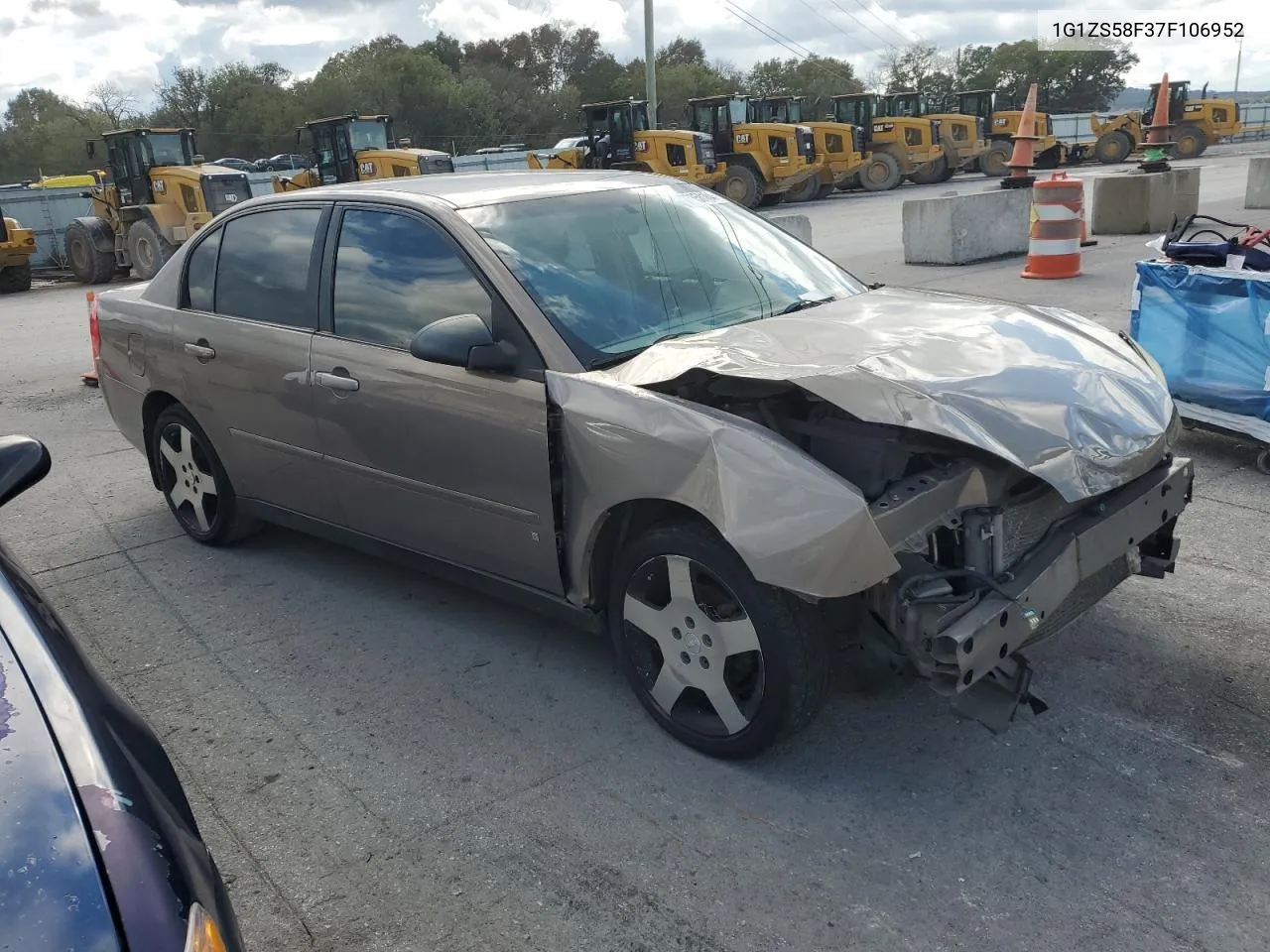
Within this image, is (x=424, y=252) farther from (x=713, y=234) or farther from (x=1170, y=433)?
(x=1170, y=433)

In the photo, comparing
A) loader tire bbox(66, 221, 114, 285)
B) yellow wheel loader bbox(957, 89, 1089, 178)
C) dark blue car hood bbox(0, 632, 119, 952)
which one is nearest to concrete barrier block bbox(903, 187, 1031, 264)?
dark blue car hood bbox(0, 632, 119, 952)

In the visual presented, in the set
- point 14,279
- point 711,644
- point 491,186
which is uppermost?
point 491,186

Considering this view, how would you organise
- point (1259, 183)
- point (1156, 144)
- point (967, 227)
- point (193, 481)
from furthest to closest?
point (1259, 183) → point (1156, 144) → point (967, 227) → point (193, 481)

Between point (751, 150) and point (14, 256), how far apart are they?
55.3 feet

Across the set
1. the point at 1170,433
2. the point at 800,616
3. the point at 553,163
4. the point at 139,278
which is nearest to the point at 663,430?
the point at 800,616

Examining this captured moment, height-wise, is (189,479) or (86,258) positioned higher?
(86,258)

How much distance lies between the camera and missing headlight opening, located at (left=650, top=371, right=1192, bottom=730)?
9.12ft

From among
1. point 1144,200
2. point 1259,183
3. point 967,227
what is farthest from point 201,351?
point 1259,183

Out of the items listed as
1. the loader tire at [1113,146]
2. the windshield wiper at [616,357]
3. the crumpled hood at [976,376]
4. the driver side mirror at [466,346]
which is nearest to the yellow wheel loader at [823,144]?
the loader tire at [1113,146]

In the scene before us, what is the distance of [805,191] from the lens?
29.3m

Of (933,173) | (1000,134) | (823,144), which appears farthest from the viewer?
(1000,134)

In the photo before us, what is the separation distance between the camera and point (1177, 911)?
2518mm

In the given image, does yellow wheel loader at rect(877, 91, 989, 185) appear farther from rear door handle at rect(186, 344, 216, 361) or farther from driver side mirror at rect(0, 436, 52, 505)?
driver side mirror at rect(0, 436, 52, 505)

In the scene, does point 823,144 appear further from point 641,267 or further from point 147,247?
point 641,267
